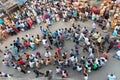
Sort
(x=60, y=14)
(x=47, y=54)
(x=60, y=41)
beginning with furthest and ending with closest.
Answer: (x=60, y=14), (x=60, y=41), (x=47, y=54)

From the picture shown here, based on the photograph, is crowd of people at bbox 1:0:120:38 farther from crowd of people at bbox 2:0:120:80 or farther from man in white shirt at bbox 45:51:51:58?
man in white shirt at bbox 45:51:51:58

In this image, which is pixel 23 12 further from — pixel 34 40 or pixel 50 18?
pixel 34 40

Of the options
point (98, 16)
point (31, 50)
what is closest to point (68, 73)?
point (31, 50)

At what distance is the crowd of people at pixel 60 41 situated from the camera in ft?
67.9

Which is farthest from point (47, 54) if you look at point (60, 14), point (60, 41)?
point (60, 14)

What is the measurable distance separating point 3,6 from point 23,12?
Result: 8.44ft

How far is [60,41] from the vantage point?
23047 mm

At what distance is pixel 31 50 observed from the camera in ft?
77.5

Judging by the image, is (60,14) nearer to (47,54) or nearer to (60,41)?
(60,41)

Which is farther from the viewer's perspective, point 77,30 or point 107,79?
point 77,30

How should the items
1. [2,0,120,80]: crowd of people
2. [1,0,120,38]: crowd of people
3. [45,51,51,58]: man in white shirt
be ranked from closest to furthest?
1. [2,0,120,80]: crowd of people
2. [45,51,51,58]: man in white shirt
3. [1,0,120,38]: crowd of people

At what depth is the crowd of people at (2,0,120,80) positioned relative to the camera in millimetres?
20688

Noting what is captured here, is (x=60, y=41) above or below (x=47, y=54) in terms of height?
above

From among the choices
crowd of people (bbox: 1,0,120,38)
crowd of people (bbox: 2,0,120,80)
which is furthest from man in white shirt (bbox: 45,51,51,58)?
crowd of people (bbox: 1,0,120,38)
